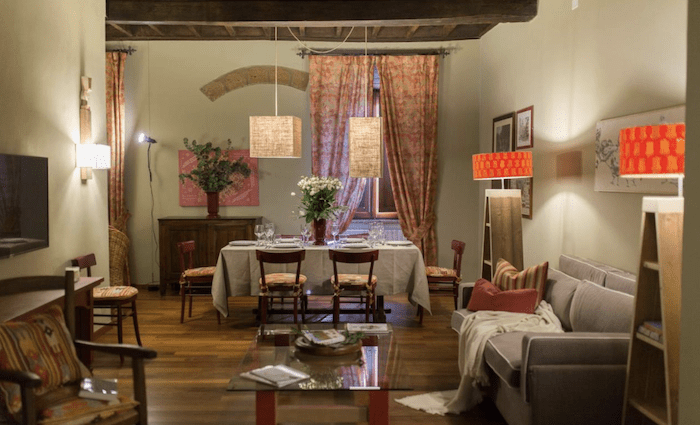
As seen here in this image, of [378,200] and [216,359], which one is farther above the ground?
[378,200]

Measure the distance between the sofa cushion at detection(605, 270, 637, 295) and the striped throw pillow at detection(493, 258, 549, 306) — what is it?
0.49 m

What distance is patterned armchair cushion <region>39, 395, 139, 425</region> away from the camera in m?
2.79

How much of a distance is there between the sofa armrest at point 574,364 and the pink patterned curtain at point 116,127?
6.44 metres

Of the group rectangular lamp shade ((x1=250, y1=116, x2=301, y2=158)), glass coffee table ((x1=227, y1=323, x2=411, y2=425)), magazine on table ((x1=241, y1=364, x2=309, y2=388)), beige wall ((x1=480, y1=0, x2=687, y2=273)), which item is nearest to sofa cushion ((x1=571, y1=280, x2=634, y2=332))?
beige wall ((x1=480, y1=0, x2=687, y2=273))

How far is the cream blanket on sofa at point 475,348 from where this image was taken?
4.18m

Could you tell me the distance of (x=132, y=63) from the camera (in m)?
8.55

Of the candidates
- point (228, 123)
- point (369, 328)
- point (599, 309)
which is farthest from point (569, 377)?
point (228, 123)

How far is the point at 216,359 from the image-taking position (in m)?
5.40

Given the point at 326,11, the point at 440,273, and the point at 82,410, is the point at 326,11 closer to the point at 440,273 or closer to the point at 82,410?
the point at 440,273

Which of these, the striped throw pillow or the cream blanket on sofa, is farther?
the striped throw pillow

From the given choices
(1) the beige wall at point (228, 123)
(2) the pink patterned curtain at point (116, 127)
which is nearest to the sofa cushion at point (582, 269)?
(1) the beige wall at point (228, 123)

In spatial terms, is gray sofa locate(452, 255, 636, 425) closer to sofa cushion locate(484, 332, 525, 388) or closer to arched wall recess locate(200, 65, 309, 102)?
sofa cushion locate(484, 332, 525, 388)

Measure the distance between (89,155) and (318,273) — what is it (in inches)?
94.1

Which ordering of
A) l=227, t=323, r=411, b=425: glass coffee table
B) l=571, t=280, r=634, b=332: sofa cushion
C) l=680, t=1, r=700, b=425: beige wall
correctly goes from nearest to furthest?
l=680, t=1, r=700, b=425: beige wall < l=227, t=323, r=411, b=425: glass coffee table < l=571, t=280, r=634, b=332: sofa cushion
